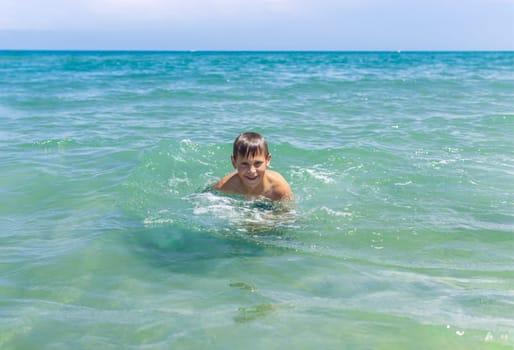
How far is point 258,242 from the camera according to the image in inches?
167

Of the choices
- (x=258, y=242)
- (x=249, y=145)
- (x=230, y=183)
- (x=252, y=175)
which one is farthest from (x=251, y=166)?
(x=258, y=242)

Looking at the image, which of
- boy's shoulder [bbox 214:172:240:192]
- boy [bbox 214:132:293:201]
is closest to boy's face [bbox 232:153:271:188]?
boy [bbox 214:132:293:201]

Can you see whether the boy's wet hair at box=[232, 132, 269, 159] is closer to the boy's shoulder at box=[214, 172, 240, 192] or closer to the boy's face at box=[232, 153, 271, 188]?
the boy's face at box=[232, 153, 271, 188]

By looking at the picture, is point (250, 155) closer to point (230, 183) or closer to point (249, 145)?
point (249, 145)

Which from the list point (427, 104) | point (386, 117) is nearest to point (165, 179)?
point (386, 117)

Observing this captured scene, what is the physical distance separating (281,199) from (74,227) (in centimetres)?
193

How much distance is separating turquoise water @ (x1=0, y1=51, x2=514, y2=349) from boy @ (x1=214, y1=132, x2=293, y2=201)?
0.14 meters

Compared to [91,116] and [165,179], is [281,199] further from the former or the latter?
[91,116]

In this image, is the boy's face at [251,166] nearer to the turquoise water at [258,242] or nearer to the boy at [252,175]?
the boy at [252,175]

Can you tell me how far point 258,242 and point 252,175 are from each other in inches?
29.6

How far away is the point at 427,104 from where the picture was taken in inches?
534

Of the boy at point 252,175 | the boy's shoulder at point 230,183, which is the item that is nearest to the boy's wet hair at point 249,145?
the boy at point 252,175

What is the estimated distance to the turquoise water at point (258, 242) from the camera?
2857 millimetres

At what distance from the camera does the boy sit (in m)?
4.57
